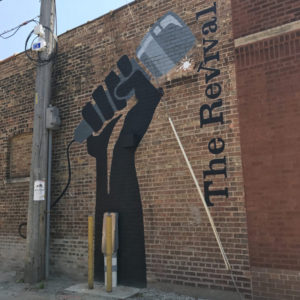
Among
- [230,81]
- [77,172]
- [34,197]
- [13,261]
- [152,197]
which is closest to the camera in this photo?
[230,81]

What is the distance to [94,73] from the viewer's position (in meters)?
7.88

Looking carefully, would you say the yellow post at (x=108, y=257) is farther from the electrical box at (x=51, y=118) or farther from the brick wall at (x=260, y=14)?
the brick wall at (x=260, y=14)

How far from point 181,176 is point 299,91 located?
238 cm

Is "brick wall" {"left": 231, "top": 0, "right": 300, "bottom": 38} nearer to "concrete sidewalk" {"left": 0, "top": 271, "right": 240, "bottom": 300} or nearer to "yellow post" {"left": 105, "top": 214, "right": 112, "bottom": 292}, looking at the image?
"yellow post" {"left": 105, "top": 214, "right": 112, "bottom": 292}

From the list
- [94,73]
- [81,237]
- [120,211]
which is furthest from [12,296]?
[94,73]

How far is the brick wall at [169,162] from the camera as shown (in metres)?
5.73

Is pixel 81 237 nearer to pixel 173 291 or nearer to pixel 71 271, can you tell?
pixel 71 271

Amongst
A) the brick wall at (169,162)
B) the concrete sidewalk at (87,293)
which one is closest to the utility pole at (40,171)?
the concrete sidewalk at (87,293)

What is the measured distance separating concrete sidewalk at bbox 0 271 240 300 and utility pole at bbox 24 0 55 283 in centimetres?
42

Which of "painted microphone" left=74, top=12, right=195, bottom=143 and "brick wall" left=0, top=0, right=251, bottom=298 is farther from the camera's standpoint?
"painted microphone" left=74, top=12, right=195, bottom=143

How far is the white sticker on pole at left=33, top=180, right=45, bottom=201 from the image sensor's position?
23.9 feet

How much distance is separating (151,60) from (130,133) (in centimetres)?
152

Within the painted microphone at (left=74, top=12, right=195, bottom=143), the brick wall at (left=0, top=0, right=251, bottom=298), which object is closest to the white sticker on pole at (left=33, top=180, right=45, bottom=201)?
the brick wall at (left=0, top=0, right=251, bottom=298)

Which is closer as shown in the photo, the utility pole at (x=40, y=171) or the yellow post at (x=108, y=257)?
the yellow post at (x=108, y=257)
